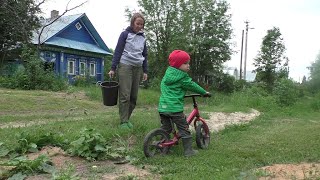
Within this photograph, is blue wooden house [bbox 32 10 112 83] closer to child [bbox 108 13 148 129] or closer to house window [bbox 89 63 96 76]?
house window [bbox 89 63 96 76]

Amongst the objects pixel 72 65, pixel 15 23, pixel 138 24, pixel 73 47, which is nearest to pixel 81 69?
pixel 72 65

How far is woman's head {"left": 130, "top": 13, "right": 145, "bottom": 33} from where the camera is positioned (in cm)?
629

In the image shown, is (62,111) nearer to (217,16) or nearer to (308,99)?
(308,99)

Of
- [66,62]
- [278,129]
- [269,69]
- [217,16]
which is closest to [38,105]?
[278,129]

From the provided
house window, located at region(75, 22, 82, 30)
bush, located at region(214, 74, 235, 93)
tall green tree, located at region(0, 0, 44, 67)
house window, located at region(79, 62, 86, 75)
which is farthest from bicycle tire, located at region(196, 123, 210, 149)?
bush, located at region(214, 74, 235, 93)

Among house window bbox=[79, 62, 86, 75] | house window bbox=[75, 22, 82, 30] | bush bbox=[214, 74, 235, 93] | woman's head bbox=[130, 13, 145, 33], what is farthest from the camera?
bush bbox=[214, 74, 235, 93]

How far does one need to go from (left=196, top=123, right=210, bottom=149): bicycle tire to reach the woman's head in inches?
72.8

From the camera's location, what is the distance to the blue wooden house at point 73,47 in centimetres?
2702

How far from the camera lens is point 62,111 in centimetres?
1104

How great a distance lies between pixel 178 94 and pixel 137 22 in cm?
165

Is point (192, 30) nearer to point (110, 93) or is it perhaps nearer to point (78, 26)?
point (78, 26)

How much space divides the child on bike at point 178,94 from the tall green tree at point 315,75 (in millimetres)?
6421

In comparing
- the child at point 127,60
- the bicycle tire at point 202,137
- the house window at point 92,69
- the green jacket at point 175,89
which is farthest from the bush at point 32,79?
the house window at point 92,69

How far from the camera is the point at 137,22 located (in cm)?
631
